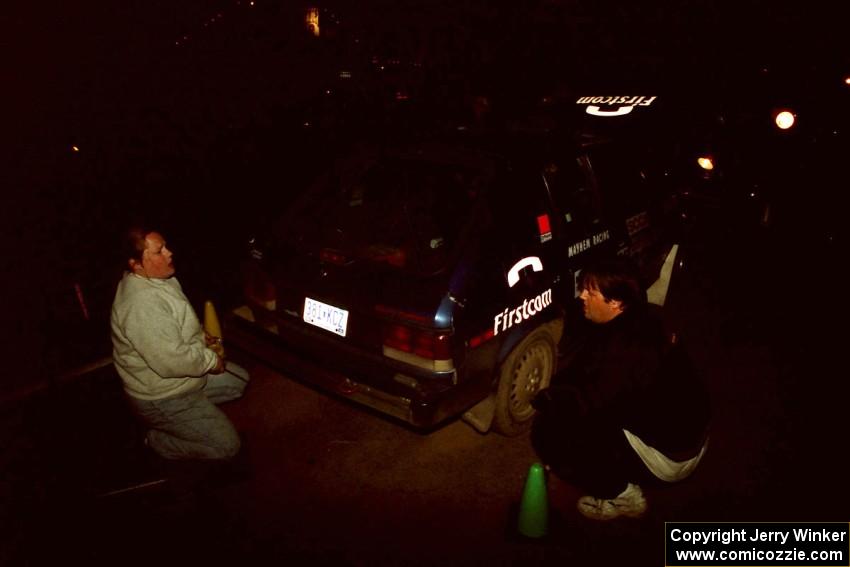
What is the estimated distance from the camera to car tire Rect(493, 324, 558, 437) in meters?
3.58

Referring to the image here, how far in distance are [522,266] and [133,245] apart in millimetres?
2213

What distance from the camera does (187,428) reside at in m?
3.20

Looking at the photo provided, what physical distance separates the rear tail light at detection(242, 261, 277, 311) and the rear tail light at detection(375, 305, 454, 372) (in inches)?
37.1

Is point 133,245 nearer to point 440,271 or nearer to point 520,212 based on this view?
point 440,271

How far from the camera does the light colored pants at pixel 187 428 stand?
10.3ft

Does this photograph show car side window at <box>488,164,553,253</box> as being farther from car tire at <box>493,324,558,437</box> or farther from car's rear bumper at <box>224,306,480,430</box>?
car's rear bumper at <box>224,306,480,430</box>

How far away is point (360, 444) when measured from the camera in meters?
3.82

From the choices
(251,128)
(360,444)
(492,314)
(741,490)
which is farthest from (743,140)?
(251,128)

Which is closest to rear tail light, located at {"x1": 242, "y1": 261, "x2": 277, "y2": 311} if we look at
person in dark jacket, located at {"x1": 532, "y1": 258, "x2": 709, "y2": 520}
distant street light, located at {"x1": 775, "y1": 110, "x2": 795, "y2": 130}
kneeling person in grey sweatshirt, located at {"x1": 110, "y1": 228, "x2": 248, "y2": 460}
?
kneeling person in grey sweatshirt, located at {"x1": 110, "y1": 228, "x2": 248, "y2": 460}

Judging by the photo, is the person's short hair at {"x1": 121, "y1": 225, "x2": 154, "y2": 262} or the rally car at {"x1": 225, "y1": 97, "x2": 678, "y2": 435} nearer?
the person's short hair at {"x1": 121, "y1": 225, "x2": 154, "y2": 262}

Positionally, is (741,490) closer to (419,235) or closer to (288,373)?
(419,235)

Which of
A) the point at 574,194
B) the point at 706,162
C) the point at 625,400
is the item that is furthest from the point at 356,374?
the point at 706,162

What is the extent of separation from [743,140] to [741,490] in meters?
6.62

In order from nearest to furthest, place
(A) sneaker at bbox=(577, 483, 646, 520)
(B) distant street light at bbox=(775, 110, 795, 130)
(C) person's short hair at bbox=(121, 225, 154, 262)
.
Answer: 1. (C) person's short hair at bbox=(121, 225, 154, 262)
2. (A) sneaker at bbox=(577, 483, 646, 520)
3. (B) distant street light at bbox=(775, 110, 795, 130)
